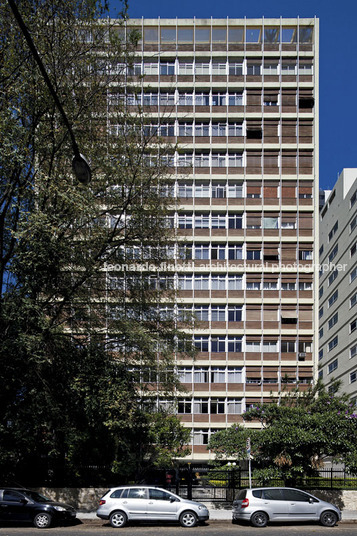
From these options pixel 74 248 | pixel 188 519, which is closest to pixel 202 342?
pixel 74 248

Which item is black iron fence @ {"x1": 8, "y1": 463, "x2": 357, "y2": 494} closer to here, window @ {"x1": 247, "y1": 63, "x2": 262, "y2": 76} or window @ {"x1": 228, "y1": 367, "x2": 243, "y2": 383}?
window @ {"x1": 228, "y1": 367, "x2": 243, "y2": 383}

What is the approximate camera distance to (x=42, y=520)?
19.1 metres

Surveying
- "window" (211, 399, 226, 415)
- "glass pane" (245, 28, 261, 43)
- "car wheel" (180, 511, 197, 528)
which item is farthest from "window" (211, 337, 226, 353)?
"car wheel" (180, 511, 197, 528)

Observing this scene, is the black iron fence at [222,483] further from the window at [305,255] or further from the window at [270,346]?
the window at [305,255]

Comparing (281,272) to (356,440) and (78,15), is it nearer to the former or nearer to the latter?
(356,440)

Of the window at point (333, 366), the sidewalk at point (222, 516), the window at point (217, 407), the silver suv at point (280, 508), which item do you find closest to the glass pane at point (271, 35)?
the window at point (217, 407)

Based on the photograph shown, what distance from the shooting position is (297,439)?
78.5ft

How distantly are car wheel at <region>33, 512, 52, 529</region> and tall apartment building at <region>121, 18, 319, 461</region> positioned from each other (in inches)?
1101

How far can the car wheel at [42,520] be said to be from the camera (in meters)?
19.0

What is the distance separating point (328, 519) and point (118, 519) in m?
7.35

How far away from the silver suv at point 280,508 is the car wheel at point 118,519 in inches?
157

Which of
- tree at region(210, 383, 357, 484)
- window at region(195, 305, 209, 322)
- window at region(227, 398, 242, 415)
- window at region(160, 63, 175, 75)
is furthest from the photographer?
window at region(160, 63, 175, 75)

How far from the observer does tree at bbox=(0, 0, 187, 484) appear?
67.7 ft

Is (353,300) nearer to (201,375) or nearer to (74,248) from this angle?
(201,375)
